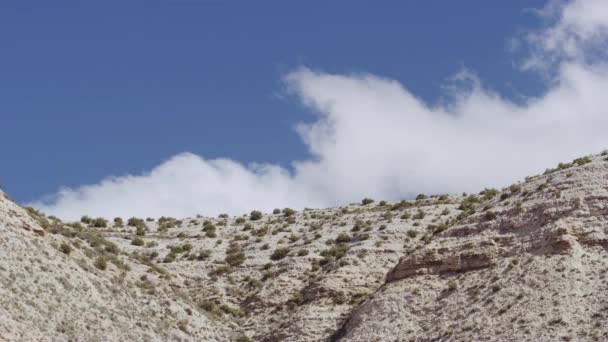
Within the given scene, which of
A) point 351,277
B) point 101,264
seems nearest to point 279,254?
point 351,277

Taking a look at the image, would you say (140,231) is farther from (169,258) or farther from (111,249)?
(111,249)

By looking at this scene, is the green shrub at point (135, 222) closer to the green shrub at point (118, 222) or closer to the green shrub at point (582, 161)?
the green shrub at point (118, 222)

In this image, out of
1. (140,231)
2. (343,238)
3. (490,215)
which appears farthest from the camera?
(140,231)

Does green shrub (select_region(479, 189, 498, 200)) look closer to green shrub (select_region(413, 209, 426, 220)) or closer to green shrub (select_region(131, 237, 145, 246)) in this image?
green shrub (select_region(413, 209, 426, 220))

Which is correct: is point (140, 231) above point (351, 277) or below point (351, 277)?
above

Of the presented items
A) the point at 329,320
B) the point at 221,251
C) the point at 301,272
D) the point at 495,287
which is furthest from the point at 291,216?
the point at 495,287

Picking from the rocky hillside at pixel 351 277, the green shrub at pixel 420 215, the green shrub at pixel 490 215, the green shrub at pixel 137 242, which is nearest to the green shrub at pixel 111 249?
the rocky hillside at pixel 351 277

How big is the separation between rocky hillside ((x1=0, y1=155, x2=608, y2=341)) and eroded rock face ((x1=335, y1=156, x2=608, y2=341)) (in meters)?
0.07

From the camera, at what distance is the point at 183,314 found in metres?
44.9

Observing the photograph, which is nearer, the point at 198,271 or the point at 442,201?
the point at 198,271

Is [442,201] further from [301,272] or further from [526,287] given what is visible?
[526,287]

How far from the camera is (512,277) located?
41.3 m

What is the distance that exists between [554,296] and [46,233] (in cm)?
2295

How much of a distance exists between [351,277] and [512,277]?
30.6ft
